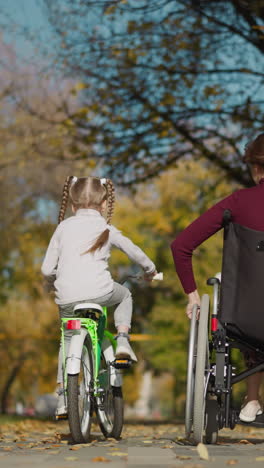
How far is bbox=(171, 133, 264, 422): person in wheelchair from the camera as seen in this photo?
4.56 meters

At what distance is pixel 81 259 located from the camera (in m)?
5.25

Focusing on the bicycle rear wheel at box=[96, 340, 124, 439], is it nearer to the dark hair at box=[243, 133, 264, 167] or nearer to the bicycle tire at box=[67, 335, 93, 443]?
the bicycle tire at box=[67, 335, 93, 443]

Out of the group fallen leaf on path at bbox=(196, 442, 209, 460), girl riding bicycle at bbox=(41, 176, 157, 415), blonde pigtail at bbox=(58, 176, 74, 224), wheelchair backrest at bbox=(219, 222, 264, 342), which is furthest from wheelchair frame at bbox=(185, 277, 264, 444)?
blonde pigtail at bbox=(58, 176, 74, 224)

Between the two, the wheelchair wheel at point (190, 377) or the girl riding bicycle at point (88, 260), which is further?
the girl riding bicycle at point (88, 260)

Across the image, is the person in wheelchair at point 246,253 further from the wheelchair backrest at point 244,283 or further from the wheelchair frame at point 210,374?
the wheelchair frame at point 210,374

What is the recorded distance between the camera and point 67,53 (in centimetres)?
1202

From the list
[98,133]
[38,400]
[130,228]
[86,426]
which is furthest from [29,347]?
[86,426]

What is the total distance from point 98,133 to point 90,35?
4.82 ft

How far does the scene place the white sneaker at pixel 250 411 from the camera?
4.73 metres

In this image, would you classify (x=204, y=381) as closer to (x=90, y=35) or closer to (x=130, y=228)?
(x=90, y=35)

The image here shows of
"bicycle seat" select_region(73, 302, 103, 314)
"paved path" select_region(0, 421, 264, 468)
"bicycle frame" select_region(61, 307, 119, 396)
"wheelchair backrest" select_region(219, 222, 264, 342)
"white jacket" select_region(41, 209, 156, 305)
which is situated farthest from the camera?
"white jacket" select_region(41, 209, 156, 305)

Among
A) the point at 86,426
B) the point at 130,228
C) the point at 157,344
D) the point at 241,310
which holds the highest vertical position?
the point at 130,228

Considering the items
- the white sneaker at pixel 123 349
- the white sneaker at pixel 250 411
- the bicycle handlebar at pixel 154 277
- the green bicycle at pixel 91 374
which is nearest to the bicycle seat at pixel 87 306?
the green bicycle at pixel 91 374

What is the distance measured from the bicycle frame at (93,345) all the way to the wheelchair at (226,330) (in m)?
0.70
